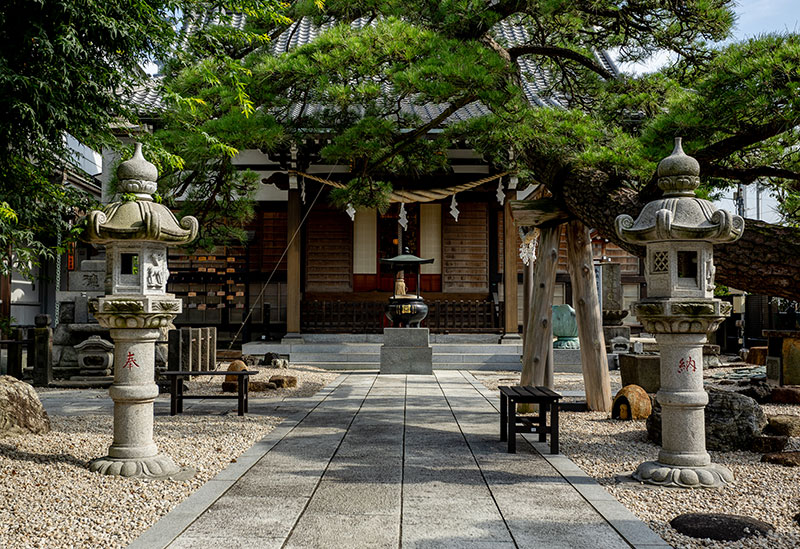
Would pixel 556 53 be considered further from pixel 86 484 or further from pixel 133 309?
pixel 86 484

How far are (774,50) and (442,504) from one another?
14.3 feet

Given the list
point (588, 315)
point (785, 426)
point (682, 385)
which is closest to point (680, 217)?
point (682, 385)

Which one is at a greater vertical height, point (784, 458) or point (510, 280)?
point (510, 280)

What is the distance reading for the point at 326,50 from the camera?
6.89 metres

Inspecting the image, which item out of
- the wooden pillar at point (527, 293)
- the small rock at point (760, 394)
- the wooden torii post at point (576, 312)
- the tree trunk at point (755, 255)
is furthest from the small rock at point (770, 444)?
the small rock at point (760, 394)

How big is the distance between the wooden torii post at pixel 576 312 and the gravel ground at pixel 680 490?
1.09 m

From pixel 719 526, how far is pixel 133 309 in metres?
4.25

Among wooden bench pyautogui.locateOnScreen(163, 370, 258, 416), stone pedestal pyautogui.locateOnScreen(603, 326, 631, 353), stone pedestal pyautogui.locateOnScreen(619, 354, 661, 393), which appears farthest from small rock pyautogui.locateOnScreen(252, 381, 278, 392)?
stone pedestal pyautogui.locateOnScreen(603, 326, 631, 353)

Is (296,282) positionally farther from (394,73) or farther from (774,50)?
(774,50)

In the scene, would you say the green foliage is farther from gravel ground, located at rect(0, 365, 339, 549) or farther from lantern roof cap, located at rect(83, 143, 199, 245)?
gravel ground, located at rect(0, 365, 339, 549)

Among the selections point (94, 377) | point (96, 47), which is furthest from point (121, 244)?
point (94, 377)

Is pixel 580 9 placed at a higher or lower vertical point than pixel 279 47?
lower

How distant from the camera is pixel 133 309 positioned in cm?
515

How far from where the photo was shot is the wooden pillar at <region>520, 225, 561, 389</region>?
852 cm
